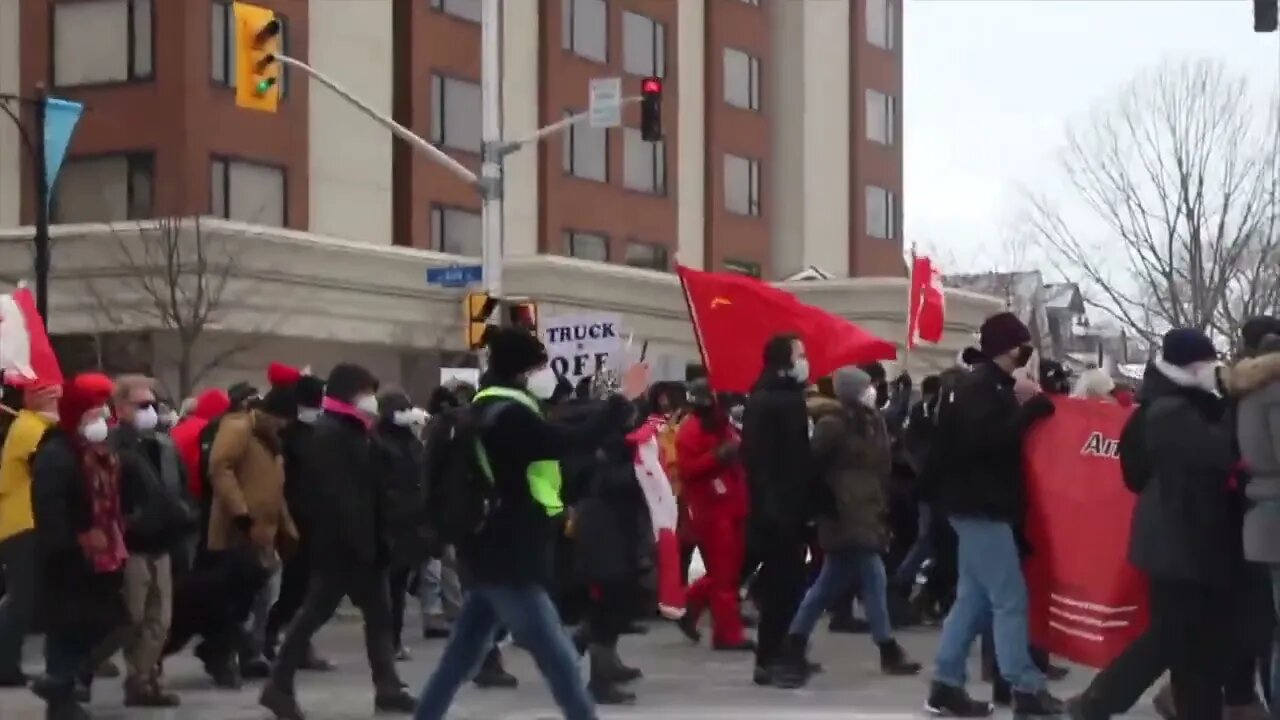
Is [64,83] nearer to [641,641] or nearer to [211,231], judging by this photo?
[211,231]

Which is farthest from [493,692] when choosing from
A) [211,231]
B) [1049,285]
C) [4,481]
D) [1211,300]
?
[1049,285]

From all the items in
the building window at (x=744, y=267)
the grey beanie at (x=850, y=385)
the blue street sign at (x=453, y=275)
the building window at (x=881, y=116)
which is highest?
the building window at (x=881, y=116)

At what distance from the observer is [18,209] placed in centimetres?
3747

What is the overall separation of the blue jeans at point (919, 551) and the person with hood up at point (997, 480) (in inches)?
204

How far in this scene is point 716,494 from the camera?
14320mm

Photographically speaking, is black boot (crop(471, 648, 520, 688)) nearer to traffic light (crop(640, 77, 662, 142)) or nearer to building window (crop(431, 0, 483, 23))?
traffic light (crop(640, 77, 662, 142))

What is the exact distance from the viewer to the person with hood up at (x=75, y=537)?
10.4m

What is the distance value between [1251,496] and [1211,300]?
3900cm

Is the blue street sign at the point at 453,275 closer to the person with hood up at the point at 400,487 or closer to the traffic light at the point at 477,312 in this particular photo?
the traffic light at the point at 477,312

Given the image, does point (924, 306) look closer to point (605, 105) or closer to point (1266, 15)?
point (605, 105)

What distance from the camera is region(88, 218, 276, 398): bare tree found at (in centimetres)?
3422

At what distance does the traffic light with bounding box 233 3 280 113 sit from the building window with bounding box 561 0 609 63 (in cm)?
2379

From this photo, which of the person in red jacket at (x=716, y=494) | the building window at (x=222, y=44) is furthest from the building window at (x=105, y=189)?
the person in red jacket at (x=716, y=494)

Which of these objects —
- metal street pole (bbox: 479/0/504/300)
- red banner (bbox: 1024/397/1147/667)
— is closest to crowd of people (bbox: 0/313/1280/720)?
red banner (bbox: 1024/397/1147/667)
